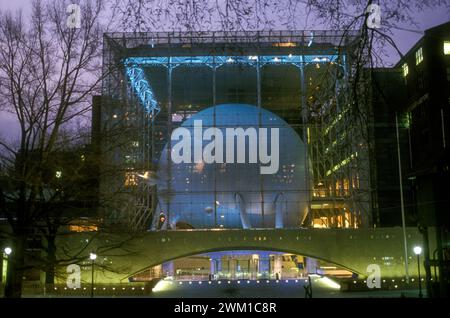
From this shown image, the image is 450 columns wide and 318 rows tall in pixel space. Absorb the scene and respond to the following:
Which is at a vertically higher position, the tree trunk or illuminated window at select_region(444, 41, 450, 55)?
illuminated window at select_region(444, 41, 450, 55)

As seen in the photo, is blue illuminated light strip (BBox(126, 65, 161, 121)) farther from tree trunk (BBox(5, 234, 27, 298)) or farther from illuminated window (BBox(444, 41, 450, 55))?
tree trunk (BBox(5, 234, 27, 298))

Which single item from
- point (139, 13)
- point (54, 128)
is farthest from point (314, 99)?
point (54, 128)

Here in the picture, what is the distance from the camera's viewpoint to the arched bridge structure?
39.8 metres

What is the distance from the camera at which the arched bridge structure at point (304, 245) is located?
39844 millimetres

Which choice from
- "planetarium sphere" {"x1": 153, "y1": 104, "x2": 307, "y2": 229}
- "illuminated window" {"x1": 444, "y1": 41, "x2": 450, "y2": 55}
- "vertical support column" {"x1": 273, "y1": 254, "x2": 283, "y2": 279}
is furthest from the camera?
"illuminated window" {"x1": 444, "y1": 41, "x2": 450, "y2": 55}

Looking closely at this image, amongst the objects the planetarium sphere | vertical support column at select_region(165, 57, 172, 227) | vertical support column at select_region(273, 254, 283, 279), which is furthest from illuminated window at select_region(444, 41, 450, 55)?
vertical support column at select_region(165, 57, 172, 227)

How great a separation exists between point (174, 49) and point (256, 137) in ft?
35.0

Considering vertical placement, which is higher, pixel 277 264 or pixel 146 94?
pixel 146 94

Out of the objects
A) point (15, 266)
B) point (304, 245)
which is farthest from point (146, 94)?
point (15, 266)

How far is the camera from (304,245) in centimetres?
4094

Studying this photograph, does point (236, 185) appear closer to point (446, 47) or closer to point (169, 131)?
point (169, 131)

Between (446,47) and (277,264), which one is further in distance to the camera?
(446,47)

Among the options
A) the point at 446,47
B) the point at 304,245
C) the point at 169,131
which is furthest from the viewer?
the point at 446,47
